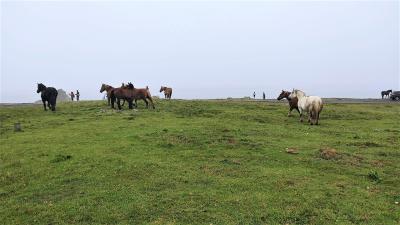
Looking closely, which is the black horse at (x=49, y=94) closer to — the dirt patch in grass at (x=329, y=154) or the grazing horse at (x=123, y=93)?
the grazing horse at (x=123, y=93)

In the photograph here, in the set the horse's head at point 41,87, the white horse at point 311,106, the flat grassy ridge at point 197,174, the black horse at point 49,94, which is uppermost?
the horse's head at point 41,87

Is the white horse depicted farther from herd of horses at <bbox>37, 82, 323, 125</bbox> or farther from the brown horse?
the brown horse

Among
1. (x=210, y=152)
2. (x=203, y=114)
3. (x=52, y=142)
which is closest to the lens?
(x=210, y=152)

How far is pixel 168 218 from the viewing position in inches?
471

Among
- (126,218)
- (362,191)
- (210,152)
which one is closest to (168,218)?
(126,218)

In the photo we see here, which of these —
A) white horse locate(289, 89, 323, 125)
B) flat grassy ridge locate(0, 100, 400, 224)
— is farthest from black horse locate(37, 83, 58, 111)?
white horse locate(289, 89, 323, 125)

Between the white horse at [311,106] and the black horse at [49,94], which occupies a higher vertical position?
the black horse at [49,94]

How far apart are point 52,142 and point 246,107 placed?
20.6 meters

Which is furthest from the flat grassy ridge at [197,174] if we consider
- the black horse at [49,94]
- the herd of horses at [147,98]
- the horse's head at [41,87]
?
the horse's head at [41,87]

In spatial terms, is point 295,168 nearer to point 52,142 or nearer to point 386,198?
point 386,198

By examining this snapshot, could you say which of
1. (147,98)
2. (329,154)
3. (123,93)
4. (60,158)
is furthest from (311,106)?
(60,158)

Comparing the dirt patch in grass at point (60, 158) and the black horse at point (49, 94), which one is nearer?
the dirt patch in grass at point (60, 158)

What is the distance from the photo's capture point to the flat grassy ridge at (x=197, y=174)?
12398 mm

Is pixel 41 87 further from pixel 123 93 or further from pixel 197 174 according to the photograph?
pixel 197 174
